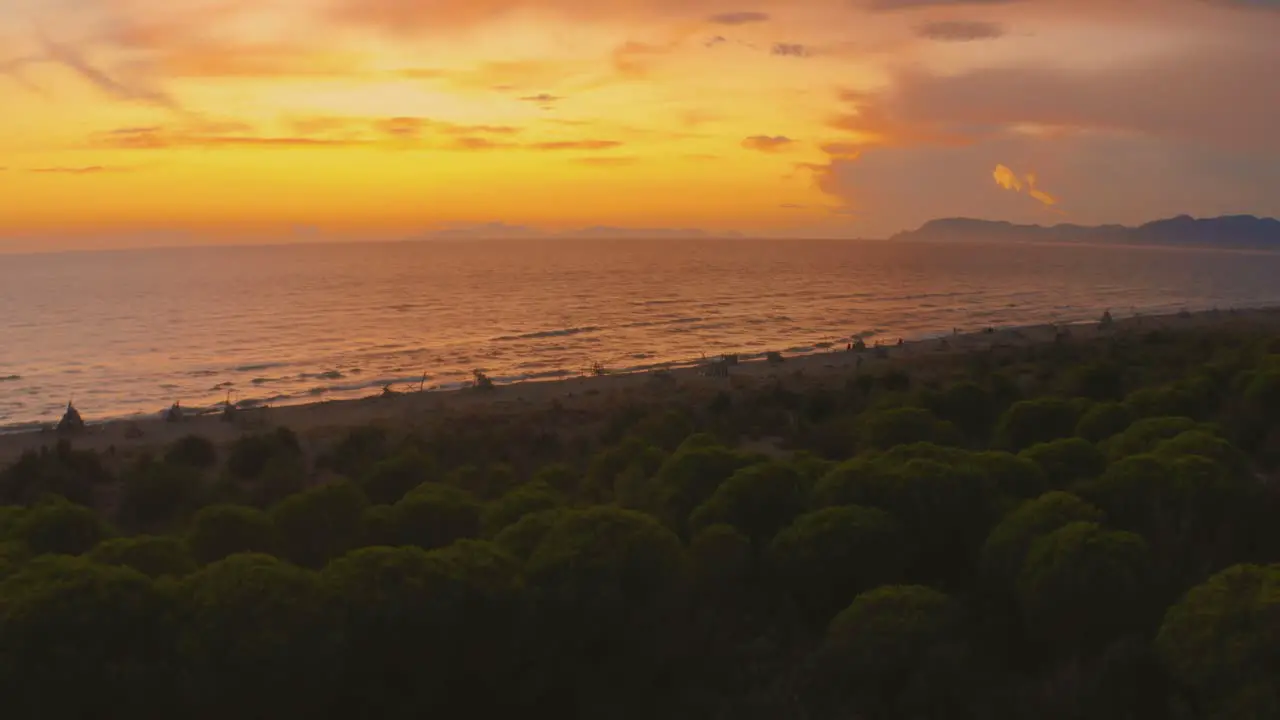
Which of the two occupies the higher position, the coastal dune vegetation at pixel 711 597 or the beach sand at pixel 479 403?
the coastal dune vegetation at pixel 711 597

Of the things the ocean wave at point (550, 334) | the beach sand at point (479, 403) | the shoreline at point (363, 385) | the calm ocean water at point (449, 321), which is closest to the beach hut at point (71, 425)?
the beach sand at point (479, 403)

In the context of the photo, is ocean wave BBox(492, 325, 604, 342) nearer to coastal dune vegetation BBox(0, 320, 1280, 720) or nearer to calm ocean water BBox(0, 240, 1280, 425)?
calm ocean water BBox(0, 240, 1280, 425)

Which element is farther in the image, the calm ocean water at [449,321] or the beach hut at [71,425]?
the calm ocean water at [449,321]

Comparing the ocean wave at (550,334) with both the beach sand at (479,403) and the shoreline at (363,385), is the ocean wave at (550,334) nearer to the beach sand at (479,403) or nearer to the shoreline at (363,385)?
the shoreline at (363,385)

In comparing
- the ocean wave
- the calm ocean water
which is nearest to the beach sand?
the calm ocean water

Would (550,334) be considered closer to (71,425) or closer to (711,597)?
(71,425)

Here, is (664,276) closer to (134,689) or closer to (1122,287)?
(1122,287)
